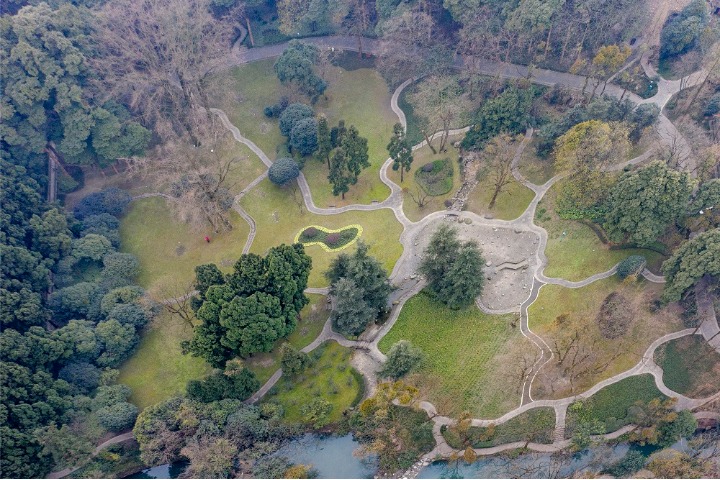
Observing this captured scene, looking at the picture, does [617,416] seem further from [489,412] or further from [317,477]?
[317,477]

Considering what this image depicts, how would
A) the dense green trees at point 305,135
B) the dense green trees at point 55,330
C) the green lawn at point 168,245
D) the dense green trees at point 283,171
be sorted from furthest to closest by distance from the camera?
the dense green trees at point 305,135
the dense green trees at point 283,171
the green lawn at point 168,245
the dense green trees at point 55,330

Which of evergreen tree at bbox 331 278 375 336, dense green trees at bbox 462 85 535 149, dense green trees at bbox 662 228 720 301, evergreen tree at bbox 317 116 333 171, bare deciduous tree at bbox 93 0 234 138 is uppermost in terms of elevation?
bare deciduous tree at bbox 93 0 234 138

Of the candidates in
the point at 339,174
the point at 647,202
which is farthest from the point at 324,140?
the point at 647,202

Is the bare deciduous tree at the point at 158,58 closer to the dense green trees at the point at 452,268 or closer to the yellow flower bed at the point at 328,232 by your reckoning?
the yellow flower bed at the point at 328,232

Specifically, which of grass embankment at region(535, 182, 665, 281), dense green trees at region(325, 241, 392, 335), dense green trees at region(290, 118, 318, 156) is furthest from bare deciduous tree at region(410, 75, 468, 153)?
dense green trees at region(325, 241, 392, 335)

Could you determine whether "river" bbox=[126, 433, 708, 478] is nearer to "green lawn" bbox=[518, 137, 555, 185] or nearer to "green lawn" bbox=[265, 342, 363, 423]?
"green lawn" bbox=[265, 342, 363, 423]

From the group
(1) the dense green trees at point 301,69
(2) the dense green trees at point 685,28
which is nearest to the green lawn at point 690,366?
(2) the dense green trees at point 685,28

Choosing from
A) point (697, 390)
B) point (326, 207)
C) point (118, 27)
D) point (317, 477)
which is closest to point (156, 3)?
point (118, 27)
